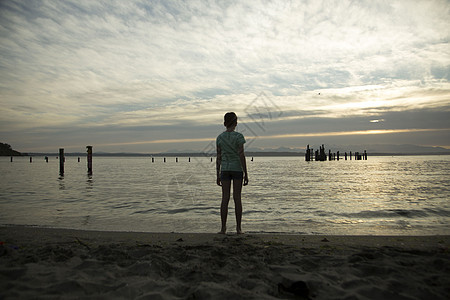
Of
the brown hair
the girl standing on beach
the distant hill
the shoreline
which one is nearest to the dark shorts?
the girl standing on beach

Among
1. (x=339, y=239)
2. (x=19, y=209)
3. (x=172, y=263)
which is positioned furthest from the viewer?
(x=19, y=209)

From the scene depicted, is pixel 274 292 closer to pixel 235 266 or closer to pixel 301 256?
pixel 235 266

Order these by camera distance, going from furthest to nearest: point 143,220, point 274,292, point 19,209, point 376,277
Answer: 1. point 19,209
2. point 143,220
3. point 376,277
4. point 274,292

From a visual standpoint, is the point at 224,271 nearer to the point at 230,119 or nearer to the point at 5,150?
the point at 230,119

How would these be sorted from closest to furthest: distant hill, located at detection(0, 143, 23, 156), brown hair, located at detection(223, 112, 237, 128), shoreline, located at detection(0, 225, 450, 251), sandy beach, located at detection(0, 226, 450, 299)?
sandy beach, located at detection(0, 226, 450, 299)
shoreline, located at detection(0, 225, 450, 251)
brown hair, located at detection(223, 112, 237, 128)
distant hill, located at detection(0, 143, 23, 156)

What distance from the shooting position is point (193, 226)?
7.77 m

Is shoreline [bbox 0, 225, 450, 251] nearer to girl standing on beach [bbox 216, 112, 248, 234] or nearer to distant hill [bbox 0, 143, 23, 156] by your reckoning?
girl standing on beach [bbox 216, 112, 248, 234]

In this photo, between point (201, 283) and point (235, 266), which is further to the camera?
point (235, 266)

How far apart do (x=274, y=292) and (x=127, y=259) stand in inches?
86.8

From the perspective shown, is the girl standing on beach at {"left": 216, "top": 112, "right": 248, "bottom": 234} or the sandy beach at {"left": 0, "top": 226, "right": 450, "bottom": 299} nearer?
the sandy beach at {"left": 0, "top": 226, "right": 450, "bottom": 299}

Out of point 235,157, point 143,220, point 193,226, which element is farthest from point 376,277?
point 143,220

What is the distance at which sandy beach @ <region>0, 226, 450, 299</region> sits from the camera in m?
3.09

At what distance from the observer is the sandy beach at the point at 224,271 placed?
309cm

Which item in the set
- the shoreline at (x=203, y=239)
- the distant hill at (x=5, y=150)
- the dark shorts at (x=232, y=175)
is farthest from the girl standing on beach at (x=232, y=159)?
the distant hill at (x=5, y=150)
